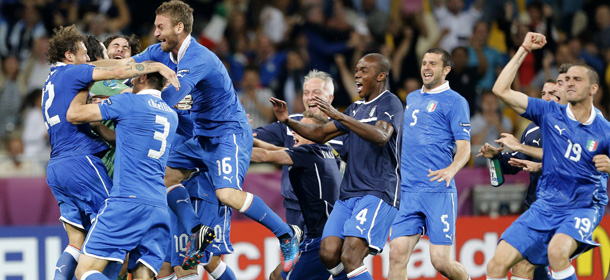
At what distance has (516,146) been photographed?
7.91m

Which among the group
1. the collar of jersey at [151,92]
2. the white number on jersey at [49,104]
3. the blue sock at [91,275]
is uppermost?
the collar of jersey at [151,92]

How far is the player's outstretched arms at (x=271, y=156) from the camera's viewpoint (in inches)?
323

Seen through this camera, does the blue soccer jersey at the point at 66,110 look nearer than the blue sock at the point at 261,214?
Yes

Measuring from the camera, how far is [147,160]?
6.84m

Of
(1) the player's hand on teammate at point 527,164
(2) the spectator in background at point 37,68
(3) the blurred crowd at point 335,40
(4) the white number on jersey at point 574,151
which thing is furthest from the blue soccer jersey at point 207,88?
(2) the spectator in background at point 37,68

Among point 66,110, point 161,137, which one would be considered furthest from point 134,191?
point 66,110

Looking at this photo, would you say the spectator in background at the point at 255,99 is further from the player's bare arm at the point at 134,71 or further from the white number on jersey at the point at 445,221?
the player's bare arm at the point at 134,71

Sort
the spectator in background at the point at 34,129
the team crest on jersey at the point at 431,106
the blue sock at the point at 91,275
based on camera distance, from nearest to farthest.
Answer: the blue sock at the point at 91,275
the team crest on jersey at the point at 431,106
the spectator in background at the point at 34,129

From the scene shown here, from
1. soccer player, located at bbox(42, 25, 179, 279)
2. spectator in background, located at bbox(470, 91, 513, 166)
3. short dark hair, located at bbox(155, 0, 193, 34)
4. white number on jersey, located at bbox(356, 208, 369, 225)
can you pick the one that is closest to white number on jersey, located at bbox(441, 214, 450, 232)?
white number on jersey, located at bbox(356, 208, 369, 225)

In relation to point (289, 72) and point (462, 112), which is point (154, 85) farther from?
point (289, 72)

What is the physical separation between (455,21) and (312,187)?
7390 millimetres

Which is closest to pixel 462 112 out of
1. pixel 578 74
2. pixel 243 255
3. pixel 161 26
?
pixel 578 74

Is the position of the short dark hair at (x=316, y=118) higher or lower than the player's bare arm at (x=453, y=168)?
higher

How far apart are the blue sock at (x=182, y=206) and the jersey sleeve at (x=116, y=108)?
1386mm
